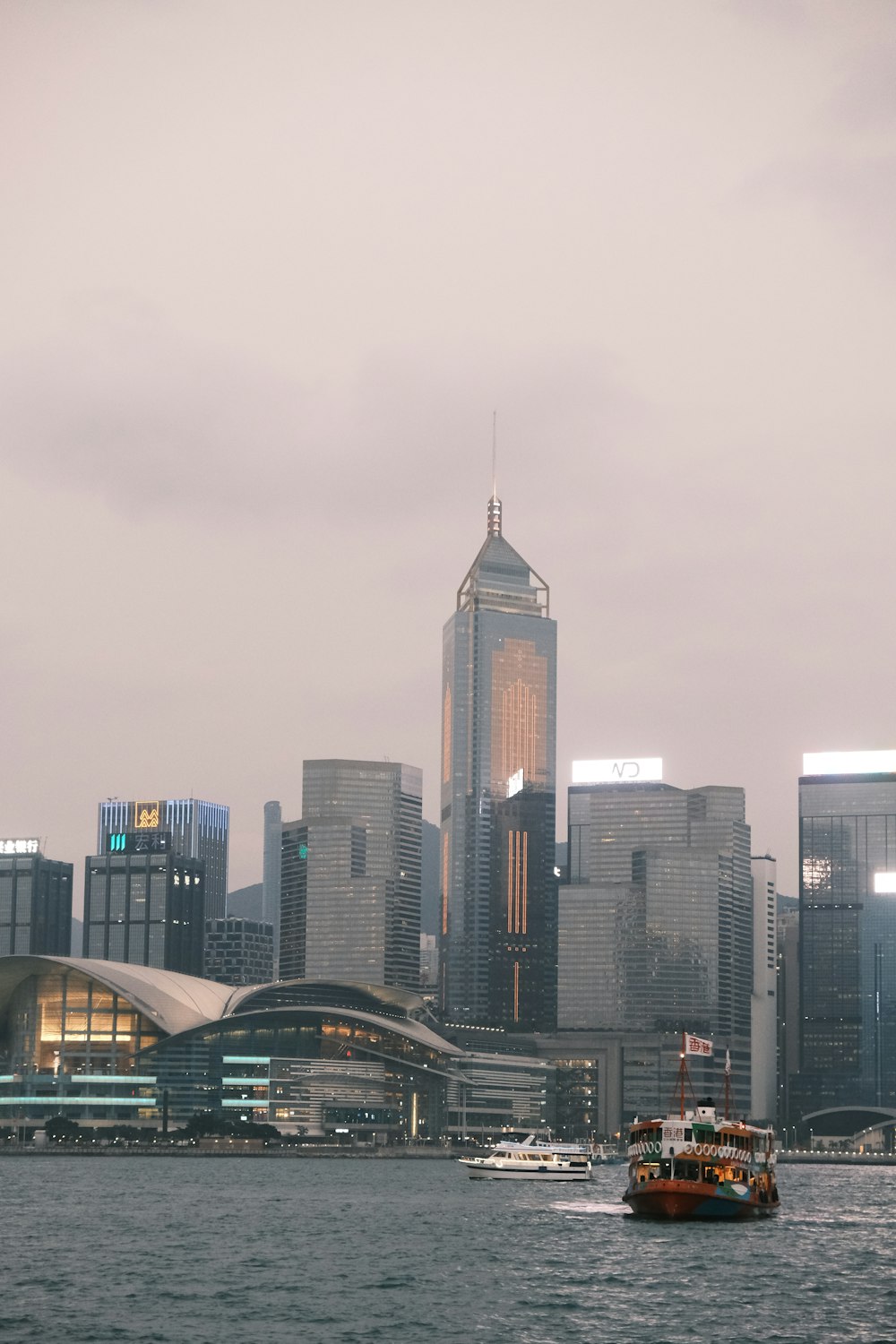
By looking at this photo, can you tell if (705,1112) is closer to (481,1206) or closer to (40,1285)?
(481,1206)

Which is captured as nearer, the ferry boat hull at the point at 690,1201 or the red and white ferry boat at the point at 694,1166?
the red and white ferry boat at the point at 694,1166

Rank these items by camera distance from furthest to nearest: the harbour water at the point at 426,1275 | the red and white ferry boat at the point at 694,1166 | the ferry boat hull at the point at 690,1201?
the ferry boat hull at the point at 690,1201
the red and white ferry boat at the point at 694,1166
the harbour water at the point at 426,1275

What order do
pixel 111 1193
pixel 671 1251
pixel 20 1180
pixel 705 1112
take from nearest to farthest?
pixel 671 1251
pixel 705 1112
pixel 111 1193
pixel 20 1180

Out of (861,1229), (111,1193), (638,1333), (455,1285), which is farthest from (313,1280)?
(111,1193)

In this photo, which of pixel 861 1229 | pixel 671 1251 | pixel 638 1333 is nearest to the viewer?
pixel 638 1333

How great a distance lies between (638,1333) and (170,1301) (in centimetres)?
2020

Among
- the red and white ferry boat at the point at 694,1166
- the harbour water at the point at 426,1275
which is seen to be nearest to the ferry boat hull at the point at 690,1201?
the red and white ferry boat at the point at 694,1166

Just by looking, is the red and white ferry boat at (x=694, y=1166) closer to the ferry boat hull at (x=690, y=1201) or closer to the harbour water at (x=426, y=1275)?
the ferry boat hull at (x=690, y=1201)

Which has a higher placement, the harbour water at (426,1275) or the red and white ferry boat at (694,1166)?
the red and white ferry boat at (694,1166)

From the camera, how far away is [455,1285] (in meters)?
Result: 90.6

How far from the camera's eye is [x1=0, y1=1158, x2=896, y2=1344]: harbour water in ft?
252

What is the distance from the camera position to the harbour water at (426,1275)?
252 feet

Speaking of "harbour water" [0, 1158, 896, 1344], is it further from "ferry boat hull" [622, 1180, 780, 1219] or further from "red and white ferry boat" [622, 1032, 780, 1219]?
"red and white ferry boat" [622, 1032, 780, 1219]

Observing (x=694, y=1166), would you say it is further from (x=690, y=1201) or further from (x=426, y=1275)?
(x=426, y=1275)
